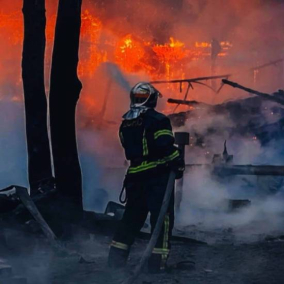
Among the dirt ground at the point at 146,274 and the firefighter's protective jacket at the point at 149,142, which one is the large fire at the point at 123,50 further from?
the firefighter's protective jacket at the point at 149,142

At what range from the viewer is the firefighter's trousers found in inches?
243

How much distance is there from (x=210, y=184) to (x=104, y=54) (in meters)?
11.3

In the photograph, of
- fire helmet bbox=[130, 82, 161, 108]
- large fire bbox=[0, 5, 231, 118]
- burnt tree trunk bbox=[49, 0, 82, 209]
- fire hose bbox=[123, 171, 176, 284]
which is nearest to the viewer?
fire hose bbox=[123, 171, 176, 284]

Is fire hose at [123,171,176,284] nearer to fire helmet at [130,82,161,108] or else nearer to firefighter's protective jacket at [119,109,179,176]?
firefighter's protective jacket at [119,109,179,176]

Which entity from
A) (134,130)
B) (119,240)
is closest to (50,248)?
(119,240)

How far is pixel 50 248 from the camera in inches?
289

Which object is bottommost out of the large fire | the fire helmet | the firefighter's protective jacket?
the firefighter's protective jacket

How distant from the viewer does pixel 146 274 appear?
6.18 metres

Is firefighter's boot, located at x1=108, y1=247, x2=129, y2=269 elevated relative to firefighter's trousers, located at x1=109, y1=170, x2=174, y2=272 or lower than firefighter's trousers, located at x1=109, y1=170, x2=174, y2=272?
lower

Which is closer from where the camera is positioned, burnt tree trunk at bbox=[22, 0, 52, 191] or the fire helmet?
the fire helmet

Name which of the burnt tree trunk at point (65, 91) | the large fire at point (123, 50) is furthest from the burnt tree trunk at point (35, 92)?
the large fire at point (123, 50)

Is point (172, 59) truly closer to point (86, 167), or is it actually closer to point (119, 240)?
point (86, 167)

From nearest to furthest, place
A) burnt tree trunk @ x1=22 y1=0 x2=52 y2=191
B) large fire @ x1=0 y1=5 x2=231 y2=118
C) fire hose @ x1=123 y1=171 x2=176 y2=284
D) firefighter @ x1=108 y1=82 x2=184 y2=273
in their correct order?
1. fire hose @ x1=123 y1=171 x2=176 y2=284
2. firefighter @ x1=108 y1=82 x2=184 y2=273
3. burnt tree trunk @ x1=22 y1=0 x2=52 y2=191
4. large fire @ x1=0 y1=5 x2=231 y2=118

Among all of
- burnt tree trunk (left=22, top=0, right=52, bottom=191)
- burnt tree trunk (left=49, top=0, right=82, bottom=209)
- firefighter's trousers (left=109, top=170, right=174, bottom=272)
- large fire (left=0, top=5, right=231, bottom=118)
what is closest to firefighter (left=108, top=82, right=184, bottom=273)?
firefighter's trousers (left=109, top=170, right=174, bottom=272)
